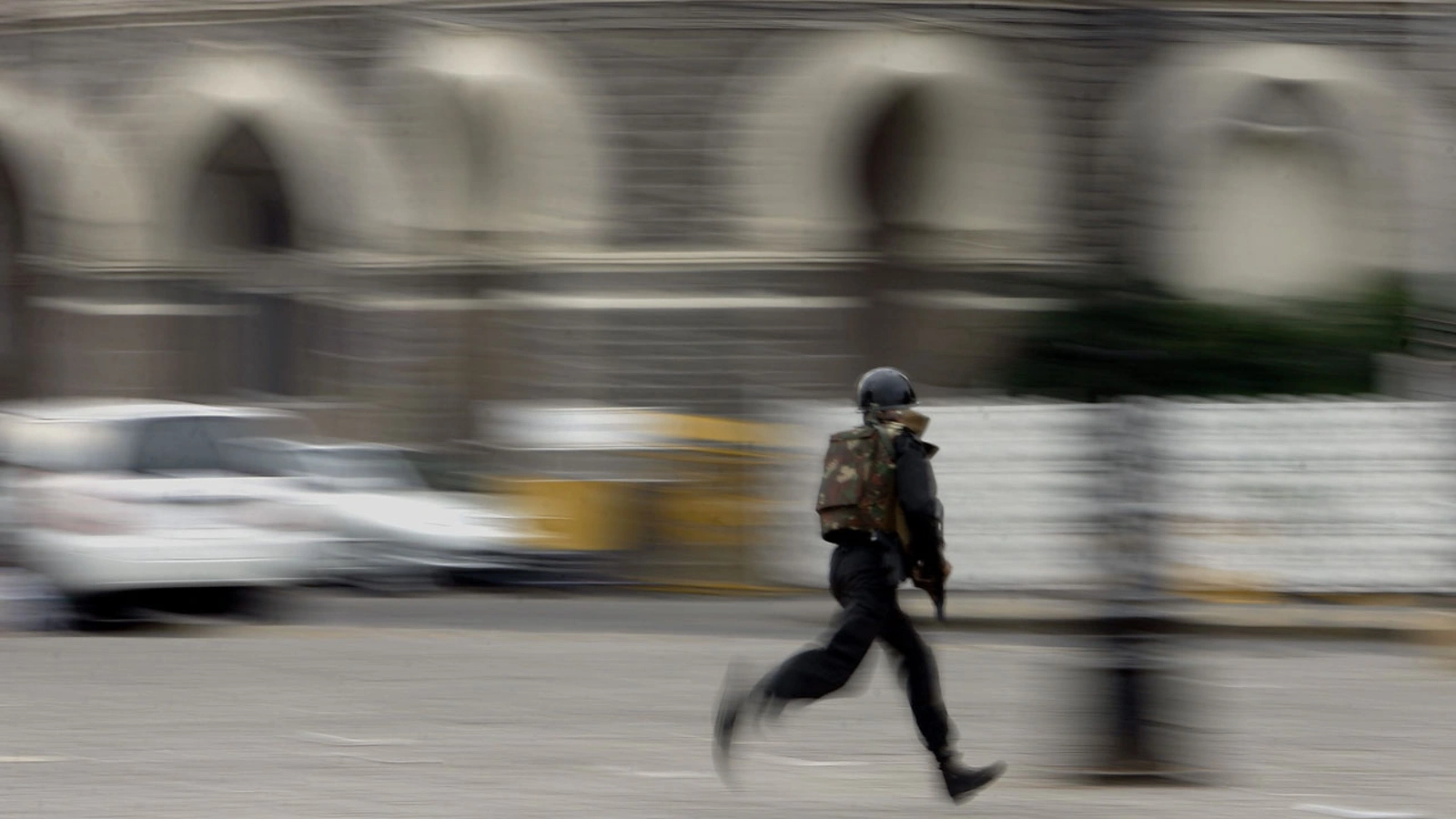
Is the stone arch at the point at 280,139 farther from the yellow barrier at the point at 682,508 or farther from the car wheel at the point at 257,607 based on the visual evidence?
the car wheel at the point at 257,607

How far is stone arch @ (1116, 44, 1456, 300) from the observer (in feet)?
93.4

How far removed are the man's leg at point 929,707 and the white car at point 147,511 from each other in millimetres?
8358

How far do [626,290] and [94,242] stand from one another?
27.5ft

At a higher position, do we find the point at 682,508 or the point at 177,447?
the point at 177,447

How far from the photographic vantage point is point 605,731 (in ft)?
34.8

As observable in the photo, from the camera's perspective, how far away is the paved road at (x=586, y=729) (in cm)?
841

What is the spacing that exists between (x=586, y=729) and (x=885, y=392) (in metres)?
3.19

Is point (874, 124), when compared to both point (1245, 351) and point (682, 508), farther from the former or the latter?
point (682, 508)

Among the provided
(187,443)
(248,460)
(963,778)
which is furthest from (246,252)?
(963,778)

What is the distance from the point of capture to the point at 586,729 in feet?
35.1

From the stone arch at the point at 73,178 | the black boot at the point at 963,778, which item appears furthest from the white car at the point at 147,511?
the stone arch at the point at 73,178

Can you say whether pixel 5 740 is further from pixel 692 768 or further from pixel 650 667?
pixel 650 667

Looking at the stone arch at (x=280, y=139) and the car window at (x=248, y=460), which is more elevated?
the stone arch at (x=280, y=139)

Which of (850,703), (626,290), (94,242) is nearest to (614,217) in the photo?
(626,290)
